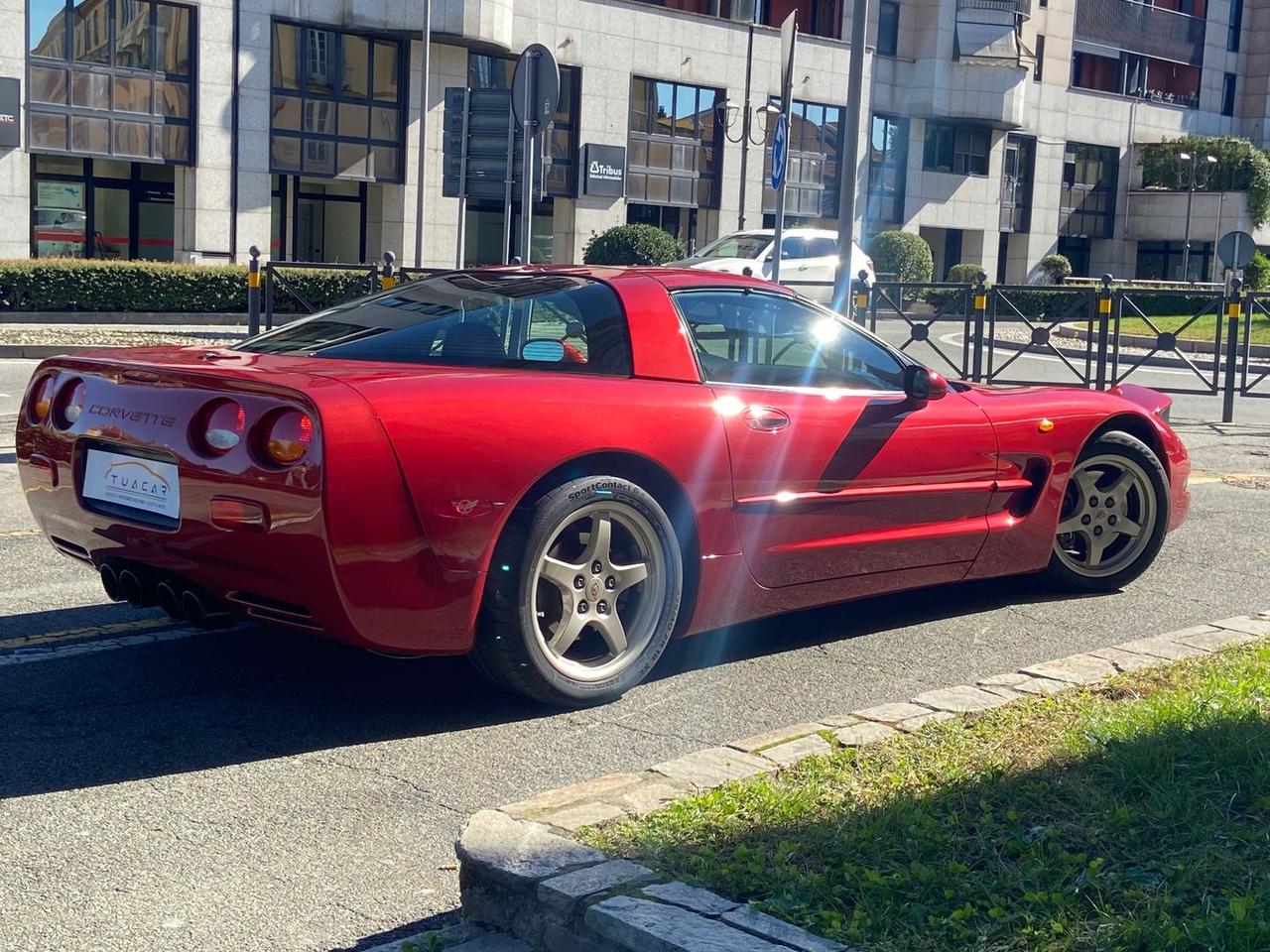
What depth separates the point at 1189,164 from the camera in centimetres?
5781

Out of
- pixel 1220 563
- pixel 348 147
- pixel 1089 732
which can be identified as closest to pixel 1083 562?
pixel 1220 563

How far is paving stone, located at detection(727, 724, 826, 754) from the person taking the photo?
407 cm

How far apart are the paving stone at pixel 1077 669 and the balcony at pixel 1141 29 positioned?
185 ft

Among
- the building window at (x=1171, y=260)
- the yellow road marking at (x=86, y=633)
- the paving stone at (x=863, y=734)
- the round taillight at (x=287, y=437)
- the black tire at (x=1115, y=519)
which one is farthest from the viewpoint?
the building window at (x=1171, y=260)

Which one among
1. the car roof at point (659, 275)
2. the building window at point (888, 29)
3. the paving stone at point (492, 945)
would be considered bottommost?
the paving stone at point (492, 945)

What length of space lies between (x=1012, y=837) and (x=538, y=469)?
5.98 ft

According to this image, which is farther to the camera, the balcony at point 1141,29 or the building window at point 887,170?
the balcony at point 1141,29

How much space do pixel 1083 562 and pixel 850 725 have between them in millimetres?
2882

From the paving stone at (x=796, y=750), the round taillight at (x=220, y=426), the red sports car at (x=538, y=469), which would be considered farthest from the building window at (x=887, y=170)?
the paving stone at (x=796, y=750)

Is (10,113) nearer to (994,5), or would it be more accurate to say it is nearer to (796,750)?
(796,750)

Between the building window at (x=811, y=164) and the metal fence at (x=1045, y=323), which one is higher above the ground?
the building window at (x=811, y=164)

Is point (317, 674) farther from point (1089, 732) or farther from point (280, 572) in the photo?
point (1089, 732)

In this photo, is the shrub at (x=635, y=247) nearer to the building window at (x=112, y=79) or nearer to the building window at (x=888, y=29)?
the building window at (x=112, y=79)

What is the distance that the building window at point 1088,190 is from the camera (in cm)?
5759
